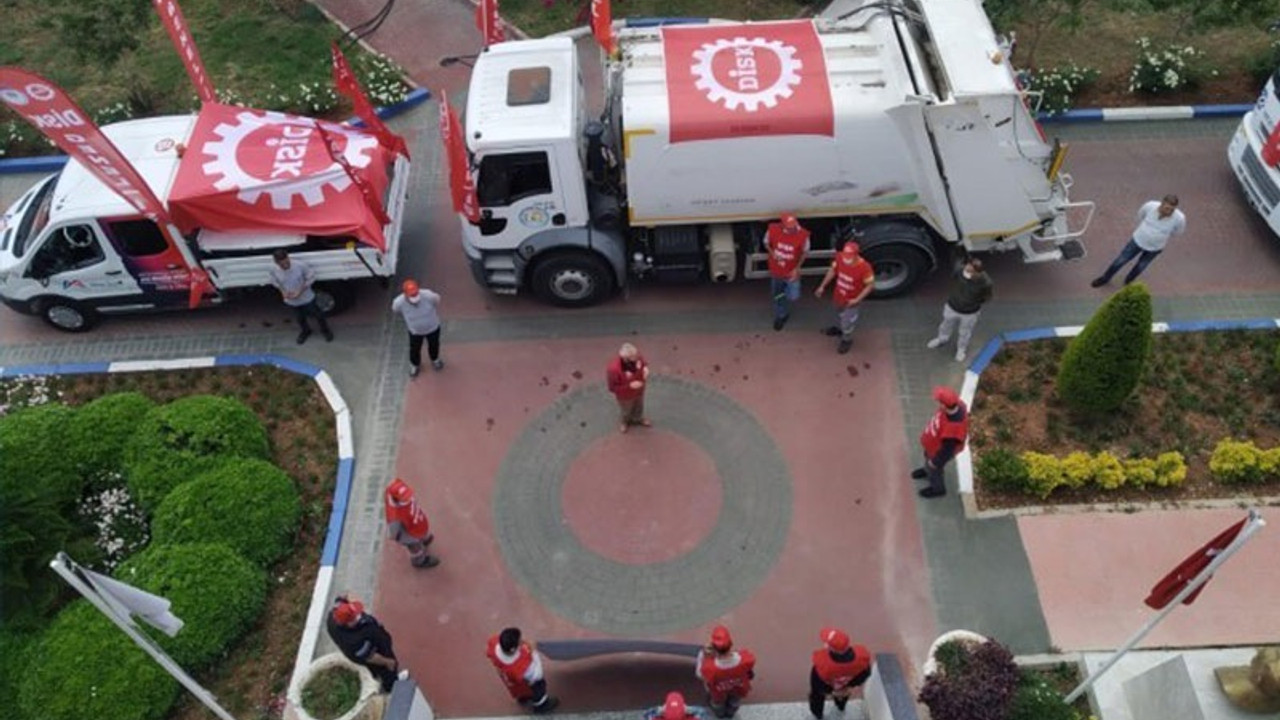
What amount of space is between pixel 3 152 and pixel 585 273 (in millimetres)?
9852

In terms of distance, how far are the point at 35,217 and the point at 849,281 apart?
1033 cm

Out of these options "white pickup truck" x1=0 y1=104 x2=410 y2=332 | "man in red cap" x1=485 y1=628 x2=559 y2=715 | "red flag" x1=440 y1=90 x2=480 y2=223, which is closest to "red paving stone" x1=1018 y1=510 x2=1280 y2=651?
"man in red cap" x1=485 y1=628 x2=559 y2=715

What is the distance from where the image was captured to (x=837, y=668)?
832 cm

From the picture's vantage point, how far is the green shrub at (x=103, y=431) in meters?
11.1

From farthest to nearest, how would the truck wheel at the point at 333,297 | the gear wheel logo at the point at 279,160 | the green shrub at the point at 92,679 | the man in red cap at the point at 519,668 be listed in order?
the truck wheel at the point at 333,297, the gear wheel logo at the point at 279,160, the green shrub at the point at 92,679, the man in red cap at the point at 519,668

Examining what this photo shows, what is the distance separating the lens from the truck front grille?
42.1 ft

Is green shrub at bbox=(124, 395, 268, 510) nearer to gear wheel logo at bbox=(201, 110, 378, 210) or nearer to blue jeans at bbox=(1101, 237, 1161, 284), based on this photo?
gear wheel logo at bbox=(201, 110, 378, 210)

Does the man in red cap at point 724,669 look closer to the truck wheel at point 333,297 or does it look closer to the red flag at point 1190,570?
the red flag at point 1190,570

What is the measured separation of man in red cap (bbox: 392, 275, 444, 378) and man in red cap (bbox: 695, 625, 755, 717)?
5114 mm

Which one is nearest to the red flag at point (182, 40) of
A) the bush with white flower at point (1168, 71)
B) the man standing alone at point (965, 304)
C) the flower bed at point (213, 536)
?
the flower bed at point (213, 536)

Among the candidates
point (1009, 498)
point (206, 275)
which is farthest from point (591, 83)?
Result: point (1009, 498)

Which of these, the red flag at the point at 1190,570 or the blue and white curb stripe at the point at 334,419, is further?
the blue and white curb stripe at the point at 334,419

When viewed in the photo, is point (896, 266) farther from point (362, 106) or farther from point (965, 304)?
point (362, 106)

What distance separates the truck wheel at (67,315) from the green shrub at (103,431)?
187 cm
